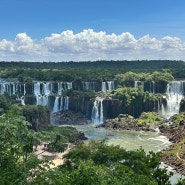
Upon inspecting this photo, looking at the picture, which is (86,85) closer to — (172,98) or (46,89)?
(46,89)

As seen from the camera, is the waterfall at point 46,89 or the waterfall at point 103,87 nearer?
the waterfall at point 46,89

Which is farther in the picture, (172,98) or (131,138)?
(172,98)

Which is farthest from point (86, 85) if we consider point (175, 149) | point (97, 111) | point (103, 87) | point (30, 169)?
point (30, 169)

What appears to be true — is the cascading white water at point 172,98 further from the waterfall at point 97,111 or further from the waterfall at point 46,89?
Answer: the waterfall at point 46,89

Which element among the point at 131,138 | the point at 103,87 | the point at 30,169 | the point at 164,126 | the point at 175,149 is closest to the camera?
the point at 30,169

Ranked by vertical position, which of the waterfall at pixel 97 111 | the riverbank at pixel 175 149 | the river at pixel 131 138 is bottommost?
the river at pixel 131 138

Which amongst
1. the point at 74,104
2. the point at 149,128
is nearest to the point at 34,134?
the point at 149,128

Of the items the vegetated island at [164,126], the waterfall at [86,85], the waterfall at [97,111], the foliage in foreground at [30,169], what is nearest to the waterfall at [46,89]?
the waterfall at [86,85]

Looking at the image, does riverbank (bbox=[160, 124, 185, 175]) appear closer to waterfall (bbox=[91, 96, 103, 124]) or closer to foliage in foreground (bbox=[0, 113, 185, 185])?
waterfall (bbox=[91, 96, 103, 124])

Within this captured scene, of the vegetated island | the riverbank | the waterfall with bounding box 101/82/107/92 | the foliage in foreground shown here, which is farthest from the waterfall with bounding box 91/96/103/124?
the foliage in foreground
